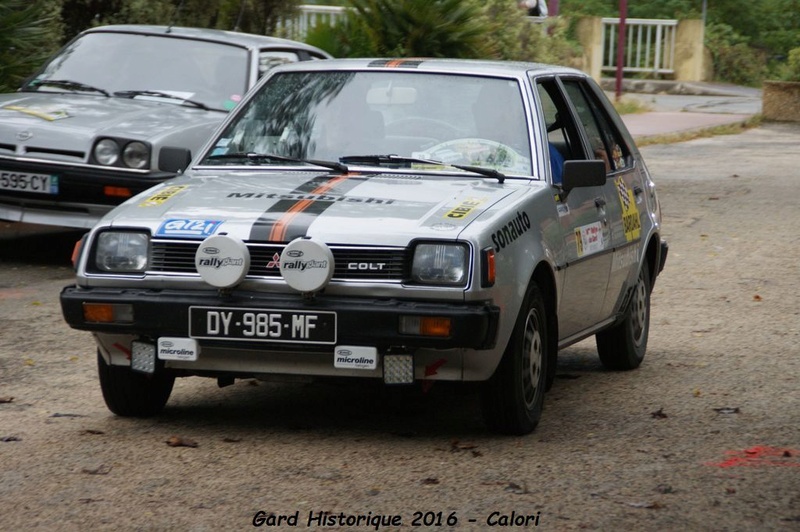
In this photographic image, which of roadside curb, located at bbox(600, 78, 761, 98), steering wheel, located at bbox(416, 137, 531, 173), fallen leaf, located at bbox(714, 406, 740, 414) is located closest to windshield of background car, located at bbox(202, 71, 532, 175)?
steering wheel, located at bbox(416, 137, 531, 173)

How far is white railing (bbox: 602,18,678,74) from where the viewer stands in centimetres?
3912

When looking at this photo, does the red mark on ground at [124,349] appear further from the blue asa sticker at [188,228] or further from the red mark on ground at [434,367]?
the red mark on ground at [434,367]

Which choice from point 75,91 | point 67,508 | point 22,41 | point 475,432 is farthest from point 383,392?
point 22,41

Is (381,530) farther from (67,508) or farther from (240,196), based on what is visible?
(240,196)

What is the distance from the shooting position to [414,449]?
5.63 meters

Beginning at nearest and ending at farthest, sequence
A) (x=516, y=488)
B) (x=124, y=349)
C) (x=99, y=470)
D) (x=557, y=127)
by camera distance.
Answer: (x=516, y=488)
(x=99, y=470)
(x=124, y=349)
(x=557, y=127)

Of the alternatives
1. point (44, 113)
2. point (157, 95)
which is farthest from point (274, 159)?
point (157, 95)

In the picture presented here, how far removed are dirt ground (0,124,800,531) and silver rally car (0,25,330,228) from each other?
1299mm

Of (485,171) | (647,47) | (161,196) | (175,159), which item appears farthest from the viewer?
(647,47)

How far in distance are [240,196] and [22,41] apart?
8.74 m

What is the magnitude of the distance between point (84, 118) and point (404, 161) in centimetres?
461

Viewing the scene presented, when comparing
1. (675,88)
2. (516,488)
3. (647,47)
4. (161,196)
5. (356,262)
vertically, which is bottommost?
(675,88)

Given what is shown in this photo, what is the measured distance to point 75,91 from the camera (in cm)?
1117

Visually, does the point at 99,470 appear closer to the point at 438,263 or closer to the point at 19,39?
the point at 438,263
